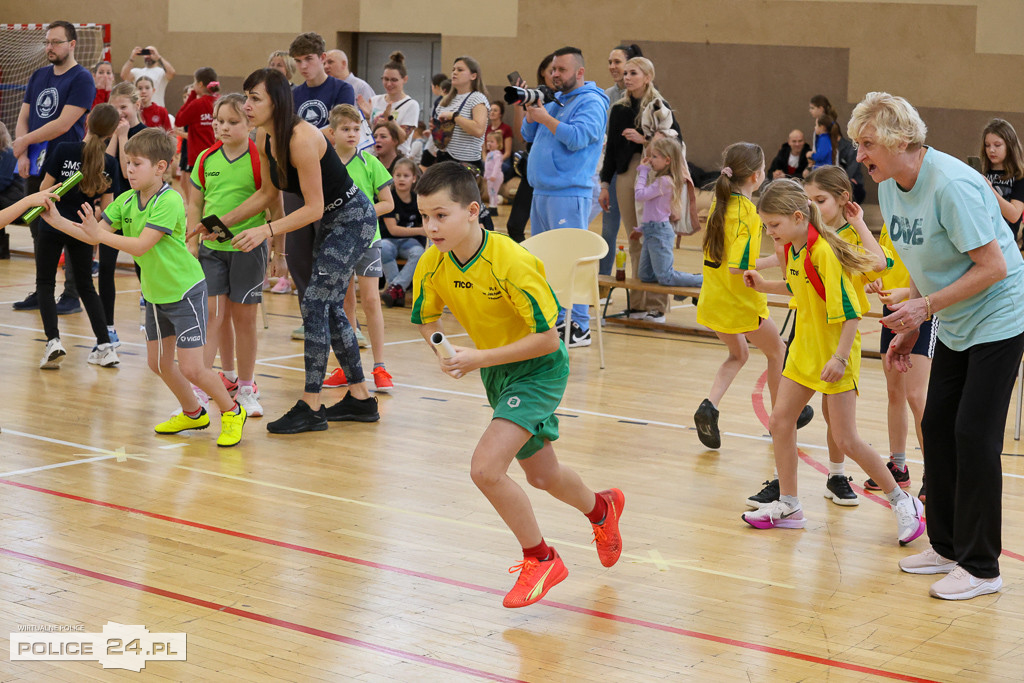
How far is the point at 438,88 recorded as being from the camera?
50.0ft

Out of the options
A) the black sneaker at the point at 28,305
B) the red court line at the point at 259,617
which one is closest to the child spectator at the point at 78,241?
the black sneaker at the point at 28,305

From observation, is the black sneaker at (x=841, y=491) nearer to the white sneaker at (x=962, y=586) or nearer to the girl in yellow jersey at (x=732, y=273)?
the girl in yellow jersey at (x=732, y=273)

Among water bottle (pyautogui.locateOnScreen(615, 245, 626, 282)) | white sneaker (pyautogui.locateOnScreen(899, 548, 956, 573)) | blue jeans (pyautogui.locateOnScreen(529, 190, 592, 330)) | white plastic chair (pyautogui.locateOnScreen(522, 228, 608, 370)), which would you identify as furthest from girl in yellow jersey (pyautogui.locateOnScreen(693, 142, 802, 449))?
water bottle (pyautogui.locateOnScreen(615, 245, 626, 282))

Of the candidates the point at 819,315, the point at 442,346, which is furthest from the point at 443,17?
the point at 442,346

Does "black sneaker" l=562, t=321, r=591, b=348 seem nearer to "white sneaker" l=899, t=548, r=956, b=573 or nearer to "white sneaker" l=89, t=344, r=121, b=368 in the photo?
"white sneaker" l=89, t=344, r=121, b=368

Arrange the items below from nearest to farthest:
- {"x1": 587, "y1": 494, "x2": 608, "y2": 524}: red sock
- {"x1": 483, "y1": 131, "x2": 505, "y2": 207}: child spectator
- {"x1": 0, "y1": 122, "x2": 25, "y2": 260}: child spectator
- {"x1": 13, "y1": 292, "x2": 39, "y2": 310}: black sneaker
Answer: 1. {"x1": 587, "y1": 494, "x2": 608, "y2": 524}: red sock
2. {"x1": 13, "y1": 292, "x2": 39, "y2": 310}: black sneaker
3. {"x1": 0, "y1": 122, "x2": 25, "y2": 260}: child spectator
4. {"x1": 483, "y1": 131, "x2": 505, "y2": 207}: child spectator

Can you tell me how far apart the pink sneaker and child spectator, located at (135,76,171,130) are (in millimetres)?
9790

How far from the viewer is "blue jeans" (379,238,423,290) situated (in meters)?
9.62

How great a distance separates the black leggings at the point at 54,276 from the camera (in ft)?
22.6

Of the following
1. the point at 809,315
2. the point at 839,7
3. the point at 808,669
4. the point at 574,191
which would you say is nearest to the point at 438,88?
the point at 839,7

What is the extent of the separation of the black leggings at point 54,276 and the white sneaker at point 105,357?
0.15 ft

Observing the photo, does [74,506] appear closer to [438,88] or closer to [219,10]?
[438,88]

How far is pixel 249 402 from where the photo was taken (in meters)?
5.89

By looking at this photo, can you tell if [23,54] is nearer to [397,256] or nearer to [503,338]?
[397,256]
